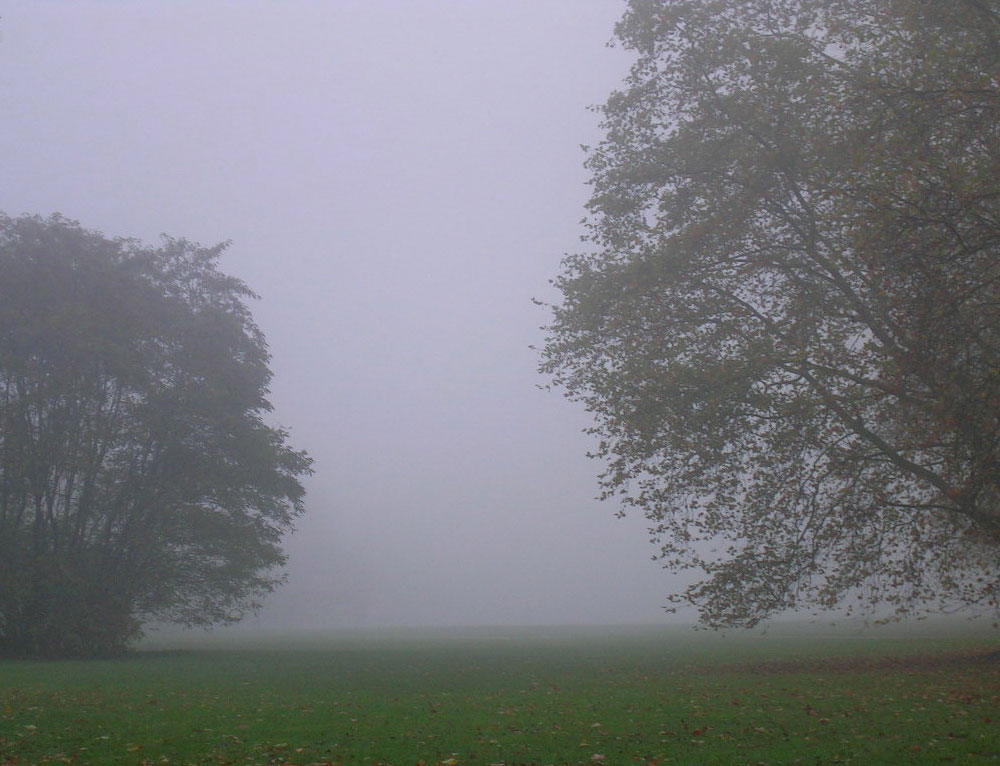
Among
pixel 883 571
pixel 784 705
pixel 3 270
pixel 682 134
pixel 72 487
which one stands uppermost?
pixel 3 270

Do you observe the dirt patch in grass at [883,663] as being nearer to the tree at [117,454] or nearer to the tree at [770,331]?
the tree at [770,331]

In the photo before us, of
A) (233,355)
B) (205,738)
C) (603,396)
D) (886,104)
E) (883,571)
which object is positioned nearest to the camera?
(205,738)

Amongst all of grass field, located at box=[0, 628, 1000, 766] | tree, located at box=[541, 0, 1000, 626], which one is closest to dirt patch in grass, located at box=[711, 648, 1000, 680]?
grass field, located at box=[0, 628, 1000, 766]

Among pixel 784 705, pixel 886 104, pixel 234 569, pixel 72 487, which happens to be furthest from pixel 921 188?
pixel 72 487

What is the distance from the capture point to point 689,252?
76.9 feet

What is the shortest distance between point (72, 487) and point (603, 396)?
26599 millimetres

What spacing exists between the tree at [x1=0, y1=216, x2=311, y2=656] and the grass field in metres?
13.3

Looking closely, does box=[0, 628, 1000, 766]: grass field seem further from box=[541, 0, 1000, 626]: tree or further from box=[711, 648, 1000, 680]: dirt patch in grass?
box=[541, 0, 1000, 626]: tree

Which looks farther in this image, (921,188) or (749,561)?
(749,561)

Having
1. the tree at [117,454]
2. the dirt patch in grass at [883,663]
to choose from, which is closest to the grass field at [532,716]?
the dirt patch in grass at [883,663]

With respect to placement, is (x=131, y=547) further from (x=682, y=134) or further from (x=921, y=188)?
(x=921, y=188)

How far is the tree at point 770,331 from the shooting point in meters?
19.6

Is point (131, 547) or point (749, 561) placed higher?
point (131, 547)

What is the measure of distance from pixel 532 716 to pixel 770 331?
40.0ft
